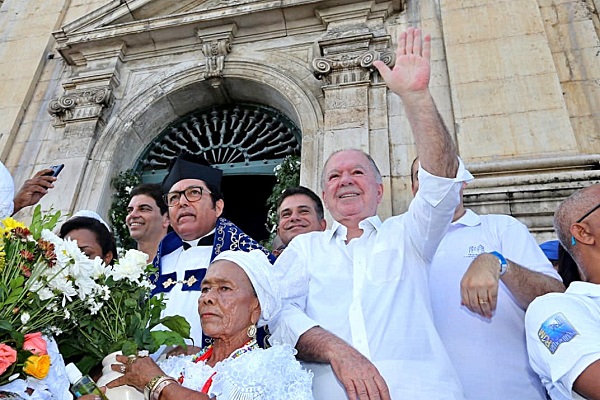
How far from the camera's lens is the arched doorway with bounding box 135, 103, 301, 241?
582 cm

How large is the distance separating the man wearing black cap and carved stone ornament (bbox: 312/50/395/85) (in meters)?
2.37

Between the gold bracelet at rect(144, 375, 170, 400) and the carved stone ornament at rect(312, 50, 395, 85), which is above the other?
the carved stone ornament at rect(312, 50, 395, 85)

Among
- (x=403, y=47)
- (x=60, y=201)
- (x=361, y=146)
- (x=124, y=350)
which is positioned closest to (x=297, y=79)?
(x=361, y=146)

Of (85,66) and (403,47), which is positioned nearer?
(403,47)

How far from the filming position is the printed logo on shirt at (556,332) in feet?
5.09

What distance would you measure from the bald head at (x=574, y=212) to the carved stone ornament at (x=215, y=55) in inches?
189

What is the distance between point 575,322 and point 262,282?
1171 millimetres

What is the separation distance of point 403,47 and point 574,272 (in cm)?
135

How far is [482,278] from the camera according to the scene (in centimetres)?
185

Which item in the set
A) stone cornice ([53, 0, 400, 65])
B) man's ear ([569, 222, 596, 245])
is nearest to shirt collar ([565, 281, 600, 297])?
man's ear ([569, 222, 596, 245])

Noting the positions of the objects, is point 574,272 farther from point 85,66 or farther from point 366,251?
point 85,66

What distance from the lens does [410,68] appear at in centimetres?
211

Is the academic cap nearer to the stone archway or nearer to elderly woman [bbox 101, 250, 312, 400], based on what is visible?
elderly woman [bbox 101, 250, 312, 400]

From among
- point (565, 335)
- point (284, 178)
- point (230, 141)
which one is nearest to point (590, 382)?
point (565, 335)
